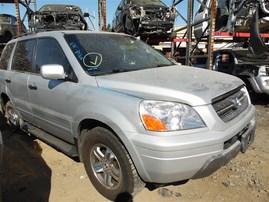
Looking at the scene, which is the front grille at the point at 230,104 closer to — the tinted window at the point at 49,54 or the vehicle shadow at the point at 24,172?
the tinted window at the point at 49,54

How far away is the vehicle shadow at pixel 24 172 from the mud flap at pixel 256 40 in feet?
18.5

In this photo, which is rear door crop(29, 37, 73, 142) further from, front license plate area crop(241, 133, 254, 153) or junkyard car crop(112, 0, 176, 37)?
junkyard car crop(112, 0, 176, 37)

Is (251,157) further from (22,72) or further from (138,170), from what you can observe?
(22,72)

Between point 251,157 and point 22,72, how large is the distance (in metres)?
3.59

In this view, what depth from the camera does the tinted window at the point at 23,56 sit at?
4.21 m

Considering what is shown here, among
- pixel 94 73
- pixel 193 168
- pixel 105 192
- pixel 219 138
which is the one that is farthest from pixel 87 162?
pixel 219 138

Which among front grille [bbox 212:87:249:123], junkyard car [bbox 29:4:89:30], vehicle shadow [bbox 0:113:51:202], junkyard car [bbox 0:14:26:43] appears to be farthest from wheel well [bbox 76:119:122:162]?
junkyard car [bbox 0:14:26:43]

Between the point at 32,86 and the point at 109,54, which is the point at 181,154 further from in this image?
the point at 32,86

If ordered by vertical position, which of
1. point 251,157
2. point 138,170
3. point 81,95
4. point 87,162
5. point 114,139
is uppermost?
point 81,95

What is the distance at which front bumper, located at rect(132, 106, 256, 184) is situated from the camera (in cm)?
240

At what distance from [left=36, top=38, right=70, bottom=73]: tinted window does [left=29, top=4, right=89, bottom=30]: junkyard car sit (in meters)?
7.04

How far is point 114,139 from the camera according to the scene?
8.96 feet

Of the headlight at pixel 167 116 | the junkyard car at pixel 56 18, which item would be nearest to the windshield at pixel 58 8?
the junkyard car at pixel 56 18

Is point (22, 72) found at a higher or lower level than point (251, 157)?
higher
